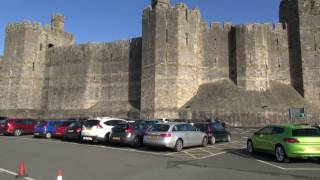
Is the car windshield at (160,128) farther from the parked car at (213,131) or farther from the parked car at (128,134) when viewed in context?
the parked car at (213,131)

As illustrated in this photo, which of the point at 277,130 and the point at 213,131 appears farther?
the point at 213,131

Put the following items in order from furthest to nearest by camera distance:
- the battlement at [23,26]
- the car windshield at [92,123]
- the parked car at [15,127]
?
the battlement at [23,26] → the parked car at [15,127] → the car windshield at [92,123]

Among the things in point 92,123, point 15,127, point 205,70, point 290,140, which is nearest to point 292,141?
point 290,140

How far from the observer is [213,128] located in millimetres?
21125

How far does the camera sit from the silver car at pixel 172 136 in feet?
53.7

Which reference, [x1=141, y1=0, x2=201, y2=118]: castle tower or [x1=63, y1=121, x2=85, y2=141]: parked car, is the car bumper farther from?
[x1=141, y1=0, x2=201, y2=118]: castle tower

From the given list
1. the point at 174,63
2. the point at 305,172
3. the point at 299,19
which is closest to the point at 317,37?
the point at 299,19

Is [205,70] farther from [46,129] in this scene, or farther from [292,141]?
[292,141]

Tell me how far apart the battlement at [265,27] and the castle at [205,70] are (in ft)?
0.36

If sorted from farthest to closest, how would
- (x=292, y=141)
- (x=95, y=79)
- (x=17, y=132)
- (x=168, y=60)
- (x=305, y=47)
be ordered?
(x=95, y=79) < (x=168, y=60) < (x=305, y=47) < (x=17, y=132) < (x=292, y=141)

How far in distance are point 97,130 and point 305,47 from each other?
27.1 metres

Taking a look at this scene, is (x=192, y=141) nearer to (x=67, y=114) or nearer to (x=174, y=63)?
(x=174, y=63)

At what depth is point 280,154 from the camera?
13.4 meters

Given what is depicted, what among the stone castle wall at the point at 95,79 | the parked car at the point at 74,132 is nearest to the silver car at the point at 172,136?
the parked car at the point at 74,132
